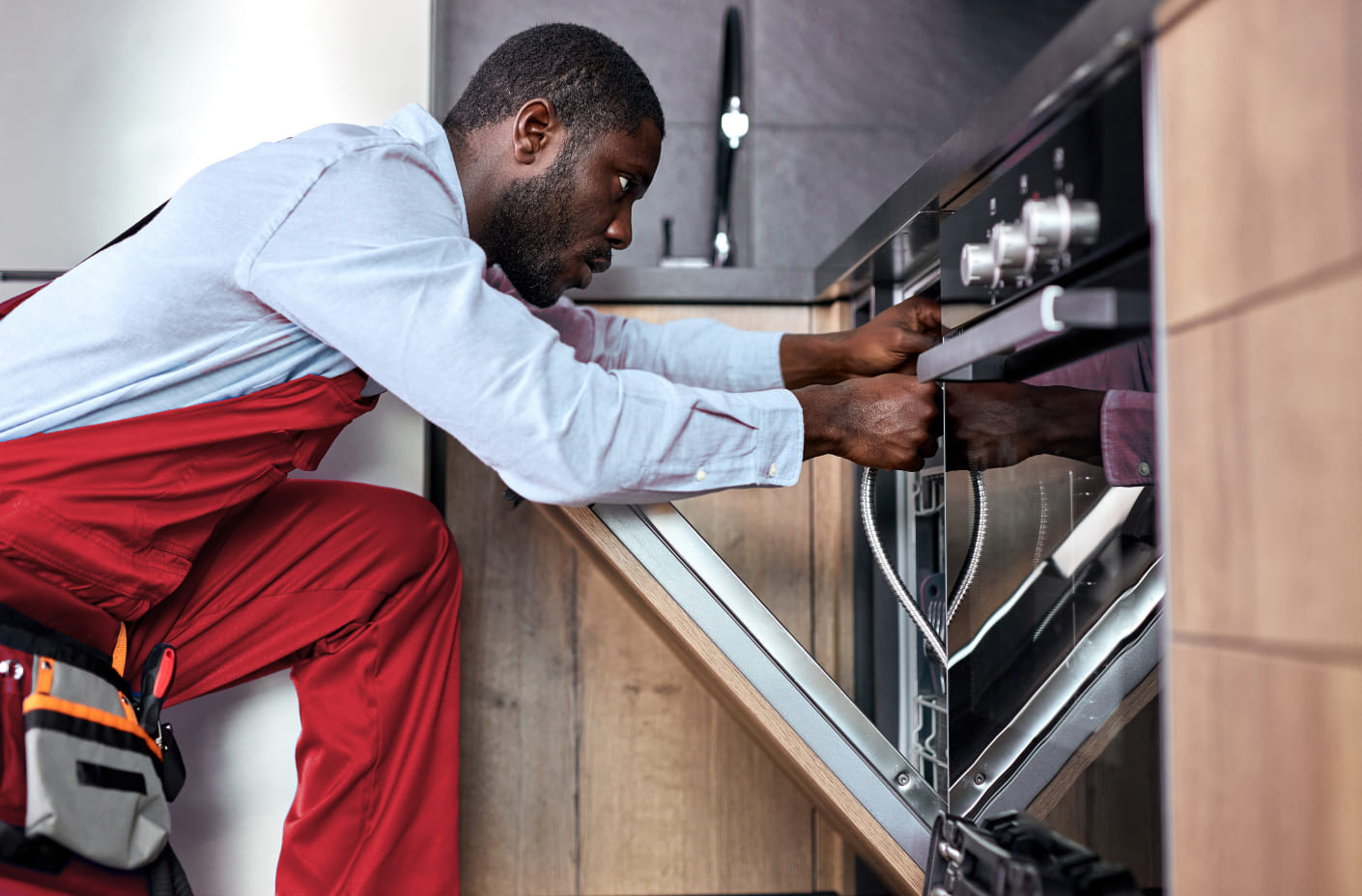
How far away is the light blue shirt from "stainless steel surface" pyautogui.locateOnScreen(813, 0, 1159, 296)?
0.77 ft

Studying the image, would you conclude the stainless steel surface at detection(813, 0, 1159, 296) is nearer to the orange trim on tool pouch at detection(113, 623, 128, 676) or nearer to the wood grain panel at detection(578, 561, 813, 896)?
the wood grain panel at detection(578, 561, 813, 896)

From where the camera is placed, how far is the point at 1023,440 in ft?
2.38

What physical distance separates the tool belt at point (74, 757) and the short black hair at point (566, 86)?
70 centimetres

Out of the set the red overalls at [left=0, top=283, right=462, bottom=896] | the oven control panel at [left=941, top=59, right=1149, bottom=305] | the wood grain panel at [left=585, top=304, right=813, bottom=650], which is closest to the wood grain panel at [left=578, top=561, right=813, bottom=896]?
the wood grain panel at [left=585, top=304, right=813, bottom=650]

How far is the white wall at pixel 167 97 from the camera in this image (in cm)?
142

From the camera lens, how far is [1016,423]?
738 millimetres

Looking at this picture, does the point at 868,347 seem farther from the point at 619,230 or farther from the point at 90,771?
the point at 90,771

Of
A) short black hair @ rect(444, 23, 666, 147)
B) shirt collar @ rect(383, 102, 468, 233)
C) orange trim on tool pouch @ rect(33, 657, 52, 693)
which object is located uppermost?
short black hair @ rect(444, 23, 666, 147)

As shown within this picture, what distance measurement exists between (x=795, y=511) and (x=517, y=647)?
0.46 metres

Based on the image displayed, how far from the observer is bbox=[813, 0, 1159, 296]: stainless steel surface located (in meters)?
0.56

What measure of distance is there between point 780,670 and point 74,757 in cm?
63

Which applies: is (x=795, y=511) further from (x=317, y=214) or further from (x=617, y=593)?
(x=317, y=214)

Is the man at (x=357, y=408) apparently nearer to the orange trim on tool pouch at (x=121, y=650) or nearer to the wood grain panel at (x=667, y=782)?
the orange trim on tool pouch at (x=121, y=650)

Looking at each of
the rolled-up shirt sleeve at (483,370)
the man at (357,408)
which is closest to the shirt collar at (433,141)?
the man at (357,408)
